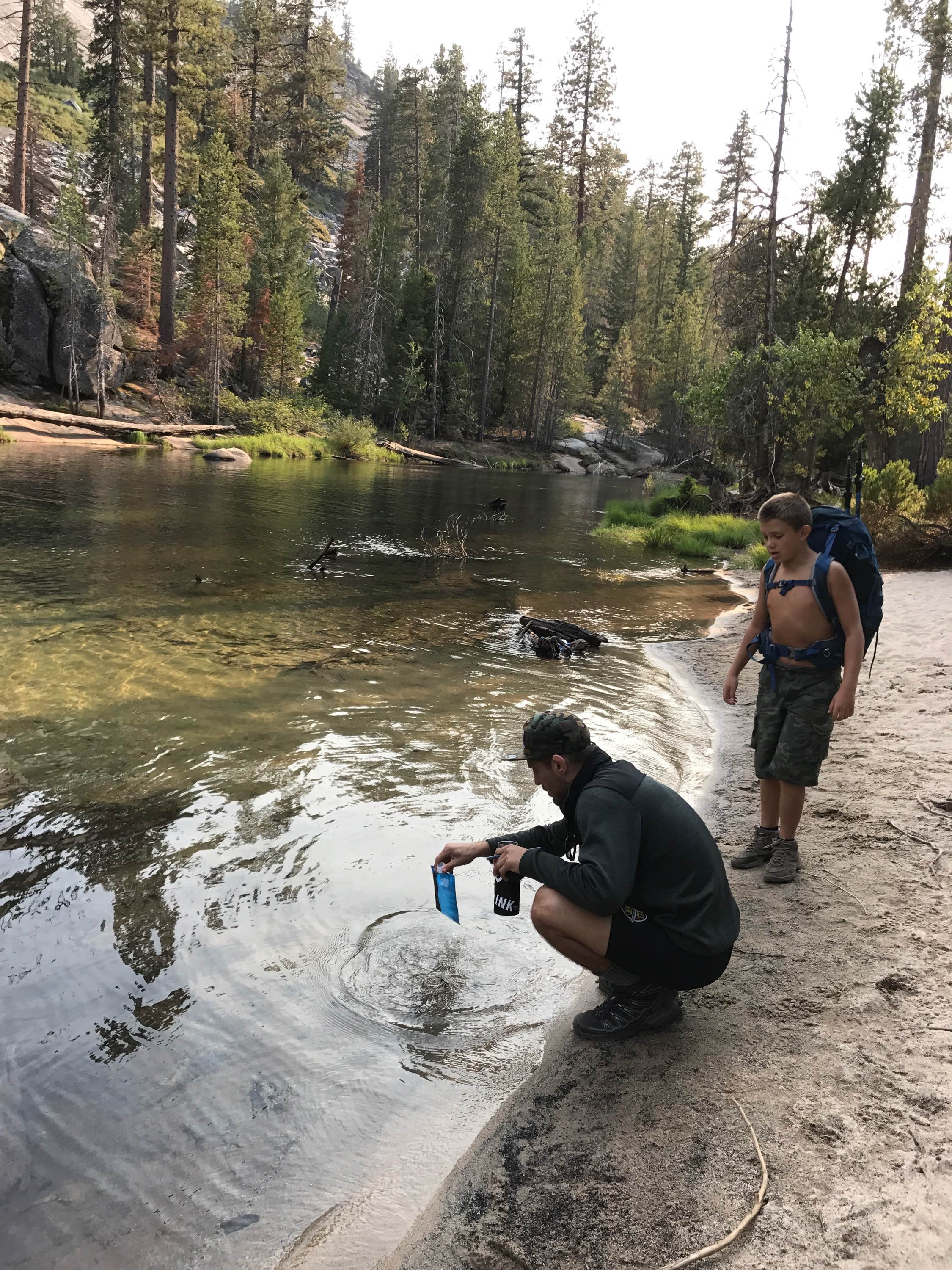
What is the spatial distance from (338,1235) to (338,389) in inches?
2093

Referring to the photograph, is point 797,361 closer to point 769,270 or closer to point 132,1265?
point 769,270

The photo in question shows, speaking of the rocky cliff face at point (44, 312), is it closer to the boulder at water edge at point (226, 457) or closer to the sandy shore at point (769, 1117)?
the boulder at water edge at point (226, 457)

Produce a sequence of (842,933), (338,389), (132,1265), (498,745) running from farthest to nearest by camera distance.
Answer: (338,389) → (498,745) → (842,933) → (132,1265)

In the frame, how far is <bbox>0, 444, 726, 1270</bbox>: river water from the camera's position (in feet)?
9.50

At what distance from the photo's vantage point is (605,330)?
76938mm

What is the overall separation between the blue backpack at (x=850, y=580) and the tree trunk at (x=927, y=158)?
67.6ft

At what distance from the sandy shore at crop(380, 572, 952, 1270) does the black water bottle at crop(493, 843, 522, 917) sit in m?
→ 0.61

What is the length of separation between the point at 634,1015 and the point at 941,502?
14916 mm

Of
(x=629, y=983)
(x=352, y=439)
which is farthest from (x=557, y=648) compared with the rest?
(x=352, y=439)

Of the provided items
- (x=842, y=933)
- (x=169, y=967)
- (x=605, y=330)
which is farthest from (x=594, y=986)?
(x=605, y=330)

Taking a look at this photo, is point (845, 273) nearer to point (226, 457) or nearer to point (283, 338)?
point (226, 457)

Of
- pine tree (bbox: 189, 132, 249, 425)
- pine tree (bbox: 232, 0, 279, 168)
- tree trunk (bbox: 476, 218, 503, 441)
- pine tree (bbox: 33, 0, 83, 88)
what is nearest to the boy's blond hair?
pine tree (bbox: 189, 132, 249, 425)

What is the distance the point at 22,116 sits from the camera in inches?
1623

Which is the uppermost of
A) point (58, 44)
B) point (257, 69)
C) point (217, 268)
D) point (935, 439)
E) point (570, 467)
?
point (58, 44)
